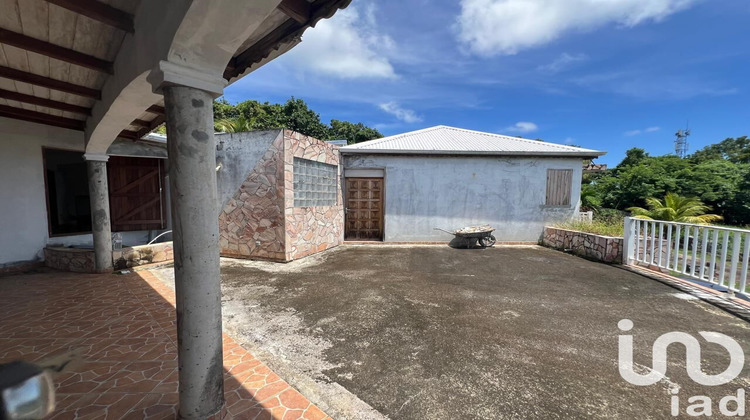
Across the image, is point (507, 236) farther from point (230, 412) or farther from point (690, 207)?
point (230, 412)

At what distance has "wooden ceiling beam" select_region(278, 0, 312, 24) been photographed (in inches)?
80.7

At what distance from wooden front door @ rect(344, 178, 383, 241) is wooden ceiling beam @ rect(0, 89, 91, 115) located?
19.7ft

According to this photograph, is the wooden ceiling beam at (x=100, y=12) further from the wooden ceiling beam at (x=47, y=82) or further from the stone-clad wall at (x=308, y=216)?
the stone-clad wall at (x=308, y=216)

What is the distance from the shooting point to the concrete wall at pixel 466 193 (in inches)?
354

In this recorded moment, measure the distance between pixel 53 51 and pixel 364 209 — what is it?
723 cm

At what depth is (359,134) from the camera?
1163 inches

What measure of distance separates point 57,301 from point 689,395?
7593mm

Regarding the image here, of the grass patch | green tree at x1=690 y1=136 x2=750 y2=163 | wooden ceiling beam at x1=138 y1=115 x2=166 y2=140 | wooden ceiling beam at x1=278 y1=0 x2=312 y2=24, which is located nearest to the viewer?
wooden ceiling beam at x1=278 y1=0 x2=312 y2=24

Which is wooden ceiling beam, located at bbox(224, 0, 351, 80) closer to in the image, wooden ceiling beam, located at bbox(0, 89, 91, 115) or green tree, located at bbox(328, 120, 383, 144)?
wooden ceiling beam, located at bbox(0, 89, 91, 115)

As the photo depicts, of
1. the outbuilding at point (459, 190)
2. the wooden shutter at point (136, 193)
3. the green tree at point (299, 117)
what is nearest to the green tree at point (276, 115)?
the green tree at point (299, 117)

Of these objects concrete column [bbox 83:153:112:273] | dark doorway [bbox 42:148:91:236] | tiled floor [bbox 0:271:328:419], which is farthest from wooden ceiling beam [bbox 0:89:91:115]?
tiled floor [bbox 0:271:328:419]

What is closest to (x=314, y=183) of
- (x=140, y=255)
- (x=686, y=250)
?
(x=140, y=255)

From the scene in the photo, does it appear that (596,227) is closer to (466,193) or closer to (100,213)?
(466,193)

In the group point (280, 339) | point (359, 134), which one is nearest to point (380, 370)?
point (280, 339)
